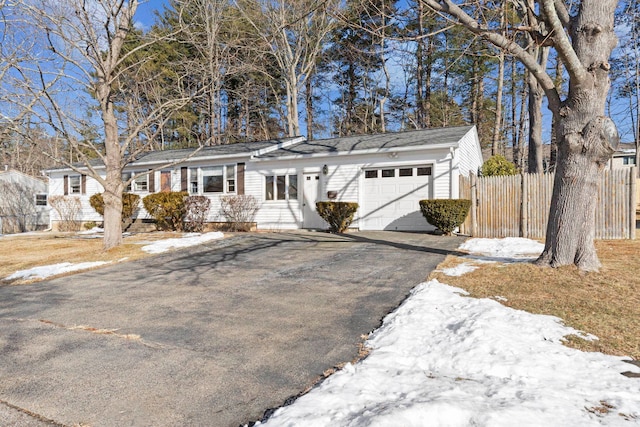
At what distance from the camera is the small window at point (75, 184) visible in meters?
18.3

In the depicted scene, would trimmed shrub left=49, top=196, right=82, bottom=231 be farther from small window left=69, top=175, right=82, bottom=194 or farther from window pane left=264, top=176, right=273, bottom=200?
window pane left=264, top=176, right=273, bottom=200

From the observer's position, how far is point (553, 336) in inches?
126

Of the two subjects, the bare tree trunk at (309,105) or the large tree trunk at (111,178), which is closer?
the large tree trunk at (111,178)

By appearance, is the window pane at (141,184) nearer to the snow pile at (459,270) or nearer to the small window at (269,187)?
the small window at (269,187)

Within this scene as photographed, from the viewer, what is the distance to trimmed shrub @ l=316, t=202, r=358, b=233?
38.5 ft

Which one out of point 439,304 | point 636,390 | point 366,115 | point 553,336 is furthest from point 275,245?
point 366,115

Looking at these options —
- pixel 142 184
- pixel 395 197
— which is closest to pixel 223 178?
pixel 142 184

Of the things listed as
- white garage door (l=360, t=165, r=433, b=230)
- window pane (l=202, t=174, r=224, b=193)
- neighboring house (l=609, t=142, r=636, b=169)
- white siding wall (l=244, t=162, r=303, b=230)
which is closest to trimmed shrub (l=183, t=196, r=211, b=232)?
window pane (l=202, t=174, r=224, b=193)

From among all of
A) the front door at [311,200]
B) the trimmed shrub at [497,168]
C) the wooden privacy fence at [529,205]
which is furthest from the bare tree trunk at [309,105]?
the wooden privacy fence at [529,205]

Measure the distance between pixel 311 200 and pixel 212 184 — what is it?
15.3ft

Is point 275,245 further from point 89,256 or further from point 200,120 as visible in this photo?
point 200,120

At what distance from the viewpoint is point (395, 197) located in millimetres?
12055

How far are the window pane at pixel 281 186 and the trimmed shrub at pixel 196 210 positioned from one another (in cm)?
281

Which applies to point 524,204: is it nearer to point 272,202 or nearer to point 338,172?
point 338,172
